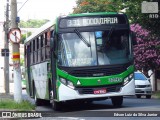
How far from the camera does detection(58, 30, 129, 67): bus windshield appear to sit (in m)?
18.8

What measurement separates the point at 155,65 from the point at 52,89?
21.4 meters

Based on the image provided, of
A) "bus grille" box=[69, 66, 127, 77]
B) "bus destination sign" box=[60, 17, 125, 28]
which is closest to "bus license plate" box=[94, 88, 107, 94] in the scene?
"bus grille" box=[69, 66, 127, 77]

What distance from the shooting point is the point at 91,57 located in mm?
18875

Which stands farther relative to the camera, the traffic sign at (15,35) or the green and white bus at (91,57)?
the traffic sign at (15,35)

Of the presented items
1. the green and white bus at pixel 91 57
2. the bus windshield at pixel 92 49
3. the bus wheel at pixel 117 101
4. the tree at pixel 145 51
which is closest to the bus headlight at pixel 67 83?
the green and white bus at pixel 91 57

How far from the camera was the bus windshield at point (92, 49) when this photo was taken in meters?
18.8

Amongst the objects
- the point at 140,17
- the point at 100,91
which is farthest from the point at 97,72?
the point at 140,17

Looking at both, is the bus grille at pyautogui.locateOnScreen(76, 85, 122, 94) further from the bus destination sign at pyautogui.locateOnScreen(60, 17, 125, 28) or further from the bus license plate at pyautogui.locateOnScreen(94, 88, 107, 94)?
the bus destination sign at pyautogui.locateOnScreen(60, 17, 125, 28)

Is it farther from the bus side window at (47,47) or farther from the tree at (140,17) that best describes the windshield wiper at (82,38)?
the tree at (140,17)

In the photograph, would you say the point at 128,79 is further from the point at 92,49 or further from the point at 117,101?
the point at 117,101

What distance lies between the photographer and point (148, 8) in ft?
88.2

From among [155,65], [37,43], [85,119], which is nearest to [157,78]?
[155,65]

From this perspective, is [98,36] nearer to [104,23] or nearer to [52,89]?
[104,23]

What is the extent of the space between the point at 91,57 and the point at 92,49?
27 cm
